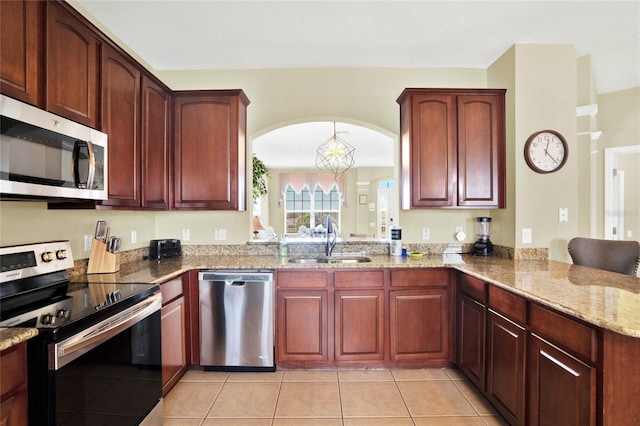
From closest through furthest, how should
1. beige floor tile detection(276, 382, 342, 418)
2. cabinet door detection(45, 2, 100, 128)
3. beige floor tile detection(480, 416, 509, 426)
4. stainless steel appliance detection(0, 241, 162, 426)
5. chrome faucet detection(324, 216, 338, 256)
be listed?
stainless steel appliance detection(0, 241, 162, 426) < cabinet door detection(45, 2, 100, 128) < beige floor tile detection(480, 416, 509, 426) < beige floor tile detection(276, 382, 342, 418) < chrome faucet detection(324, 216, 338, 256)

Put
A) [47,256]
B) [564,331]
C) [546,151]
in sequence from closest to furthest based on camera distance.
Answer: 1. [564,331]
2. [47,256]
3. [546,151]

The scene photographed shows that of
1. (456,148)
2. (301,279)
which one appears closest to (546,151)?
(456,148)

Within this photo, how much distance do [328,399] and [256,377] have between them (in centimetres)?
62

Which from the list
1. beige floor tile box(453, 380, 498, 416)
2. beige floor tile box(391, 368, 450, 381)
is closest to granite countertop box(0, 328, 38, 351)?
beige floor tile box(391, 368, 450, 381)

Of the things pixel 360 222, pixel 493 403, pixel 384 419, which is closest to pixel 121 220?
pixel 384 419

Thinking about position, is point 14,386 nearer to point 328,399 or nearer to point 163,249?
point 328,399

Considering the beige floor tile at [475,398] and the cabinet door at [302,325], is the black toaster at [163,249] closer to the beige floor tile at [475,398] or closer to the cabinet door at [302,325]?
the cabinet door at [302,325]

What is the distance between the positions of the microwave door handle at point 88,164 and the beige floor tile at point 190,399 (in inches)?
59.2

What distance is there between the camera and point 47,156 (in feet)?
4.95

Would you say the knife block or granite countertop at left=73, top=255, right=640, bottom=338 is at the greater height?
the knife block

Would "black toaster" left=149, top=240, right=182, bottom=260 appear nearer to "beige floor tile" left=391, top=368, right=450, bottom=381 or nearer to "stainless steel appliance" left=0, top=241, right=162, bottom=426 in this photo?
"stainless steel appliance" left=0, top=241, right=162, bottom=426

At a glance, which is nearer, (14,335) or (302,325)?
(14,335)

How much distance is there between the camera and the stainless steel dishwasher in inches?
101

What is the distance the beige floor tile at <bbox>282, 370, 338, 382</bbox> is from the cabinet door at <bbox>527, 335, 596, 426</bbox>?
1337mm
